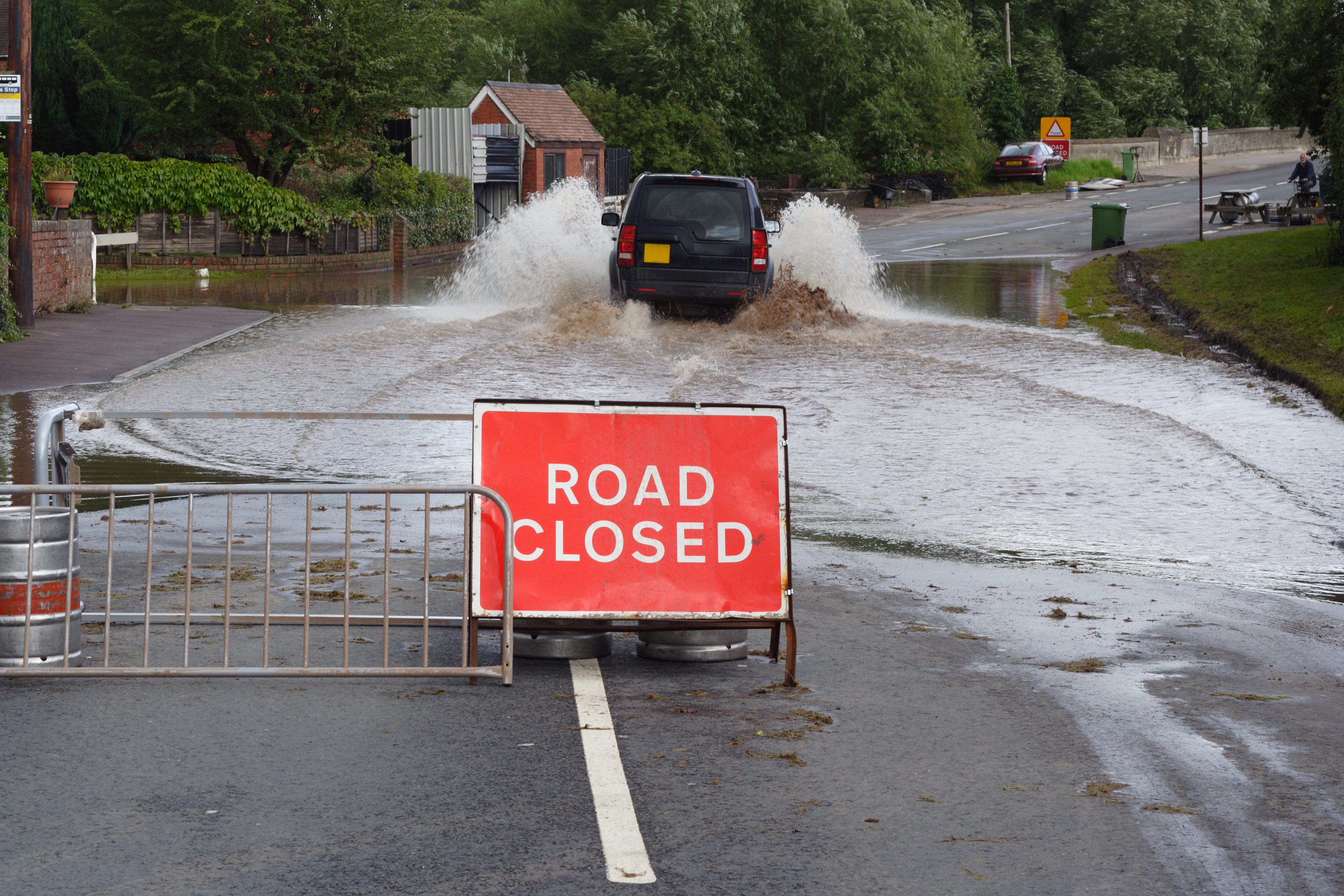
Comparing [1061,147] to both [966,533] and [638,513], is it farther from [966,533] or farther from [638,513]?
[638,513]

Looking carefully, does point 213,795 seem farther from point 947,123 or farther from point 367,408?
point 947,123

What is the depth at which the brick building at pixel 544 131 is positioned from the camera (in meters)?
49.8

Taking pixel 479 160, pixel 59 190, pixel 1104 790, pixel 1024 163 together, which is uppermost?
pixel 1024 163

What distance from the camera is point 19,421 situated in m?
13.0

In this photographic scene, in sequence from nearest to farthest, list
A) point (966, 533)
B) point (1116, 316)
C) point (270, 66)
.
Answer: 1. point (966, 533)
2. point (1116, 316)
3. point (270, 66)

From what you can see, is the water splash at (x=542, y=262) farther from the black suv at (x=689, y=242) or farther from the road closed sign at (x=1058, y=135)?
the road closed sign at (x=1058, y=135)

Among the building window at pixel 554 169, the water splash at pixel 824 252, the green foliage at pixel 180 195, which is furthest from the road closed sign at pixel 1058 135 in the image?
the water splash at pixel 824 252

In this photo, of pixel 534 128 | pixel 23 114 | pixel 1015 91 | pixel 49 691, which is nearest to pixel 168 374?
pixel 23 114

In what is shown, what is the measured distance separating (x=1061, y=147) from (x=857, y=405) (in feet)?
178

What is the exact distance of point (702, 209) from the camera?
63.7ft

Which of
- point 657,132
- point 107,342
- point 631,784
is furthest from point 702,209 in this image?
point 657,132

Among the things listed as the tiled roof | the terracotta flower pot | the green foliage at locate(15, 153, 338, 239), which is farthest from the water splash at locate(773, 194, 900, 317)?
the tiled roof

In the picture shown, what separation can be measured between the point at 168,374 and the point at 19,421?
3084 mm

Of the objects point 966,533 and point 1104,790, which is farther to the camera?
point 966,533
